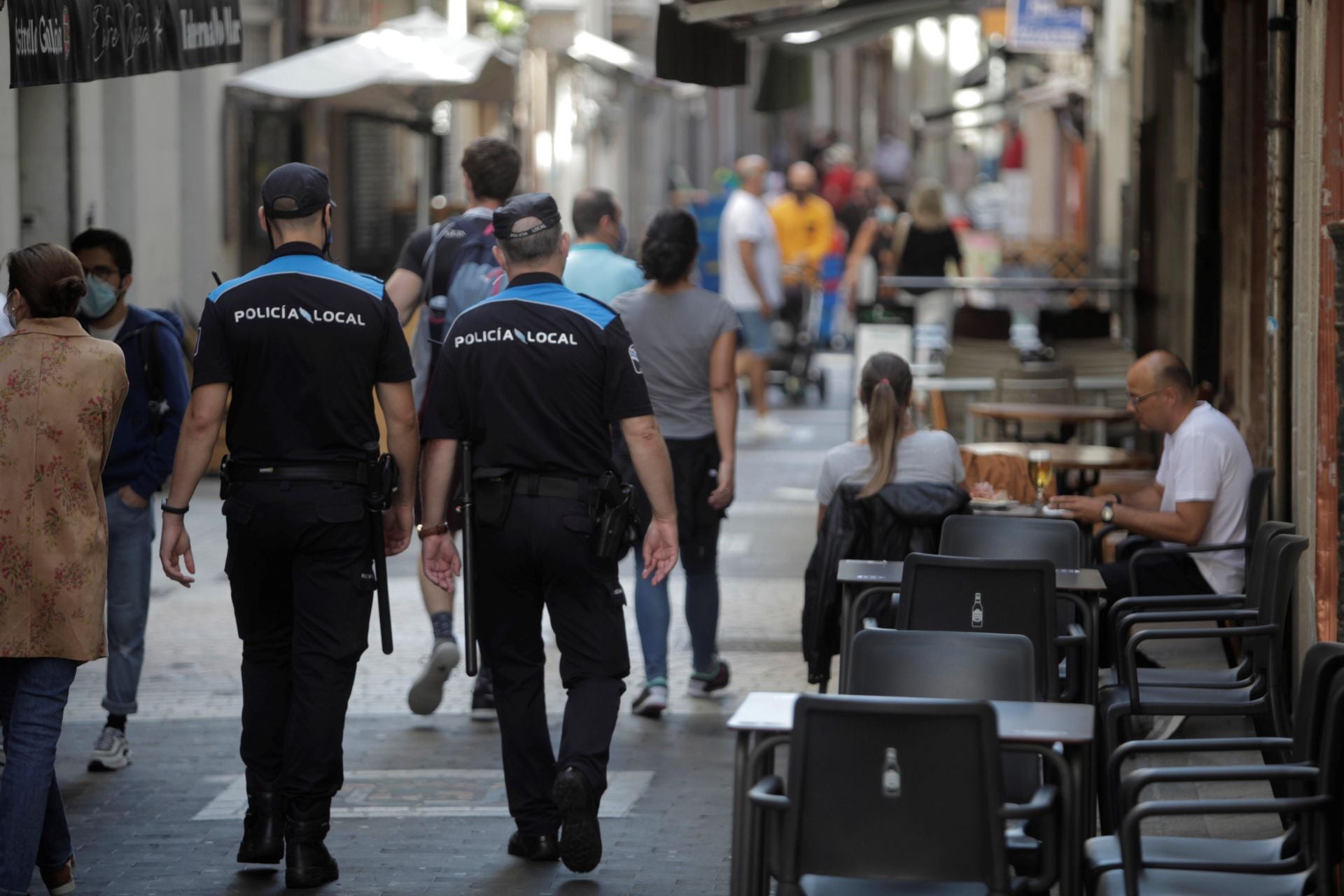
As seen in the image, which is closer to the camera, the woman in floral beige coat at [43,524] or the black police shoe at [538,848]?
the woman in floral beige coat at [43,524]

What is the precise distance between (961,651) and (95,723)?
4301mm

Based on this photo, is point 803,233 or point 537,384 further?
point 803,233

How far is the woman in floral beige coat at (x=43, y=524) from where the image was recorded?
5598 millimetres

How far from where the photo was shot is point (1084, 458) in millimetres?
9641

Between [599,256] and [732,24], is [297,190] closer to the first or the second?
[599,256]

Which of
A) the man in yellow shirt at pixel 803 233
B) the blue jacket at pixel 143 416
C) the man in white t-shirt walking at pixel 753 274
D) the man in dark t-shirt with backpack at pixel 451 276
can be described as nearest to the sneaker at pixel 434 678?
the man in dark t-shirt with backpack at pixel 451 276

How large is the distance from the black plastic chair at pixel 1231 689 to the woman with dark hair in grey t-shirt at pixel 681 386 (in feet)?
7.23

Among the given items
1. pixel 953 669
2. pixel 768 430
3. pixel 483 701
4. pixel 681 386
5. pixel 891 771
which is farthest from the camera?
pixel 768 430

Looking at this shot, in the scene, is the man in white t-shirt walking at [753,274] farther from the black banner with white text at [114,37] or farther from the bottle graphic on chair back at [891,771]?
the bottle graphic on chair back at [891,771]

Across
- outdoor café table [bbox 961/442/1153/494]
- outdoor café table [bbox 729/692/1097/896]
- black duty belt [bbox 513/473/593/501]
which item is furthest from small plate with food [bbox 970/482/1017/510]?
outdoor café table [bbox 729/692/1097/896]

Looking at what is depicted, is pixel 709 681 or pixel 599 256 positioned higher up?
pixel 599 256

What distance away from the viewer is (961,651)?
5.15m

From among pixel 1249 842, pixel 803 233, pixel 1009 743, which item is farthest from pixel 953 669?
pixel 803 233

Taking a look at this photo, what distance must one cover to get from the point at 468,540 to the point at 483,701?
7.34 feet
